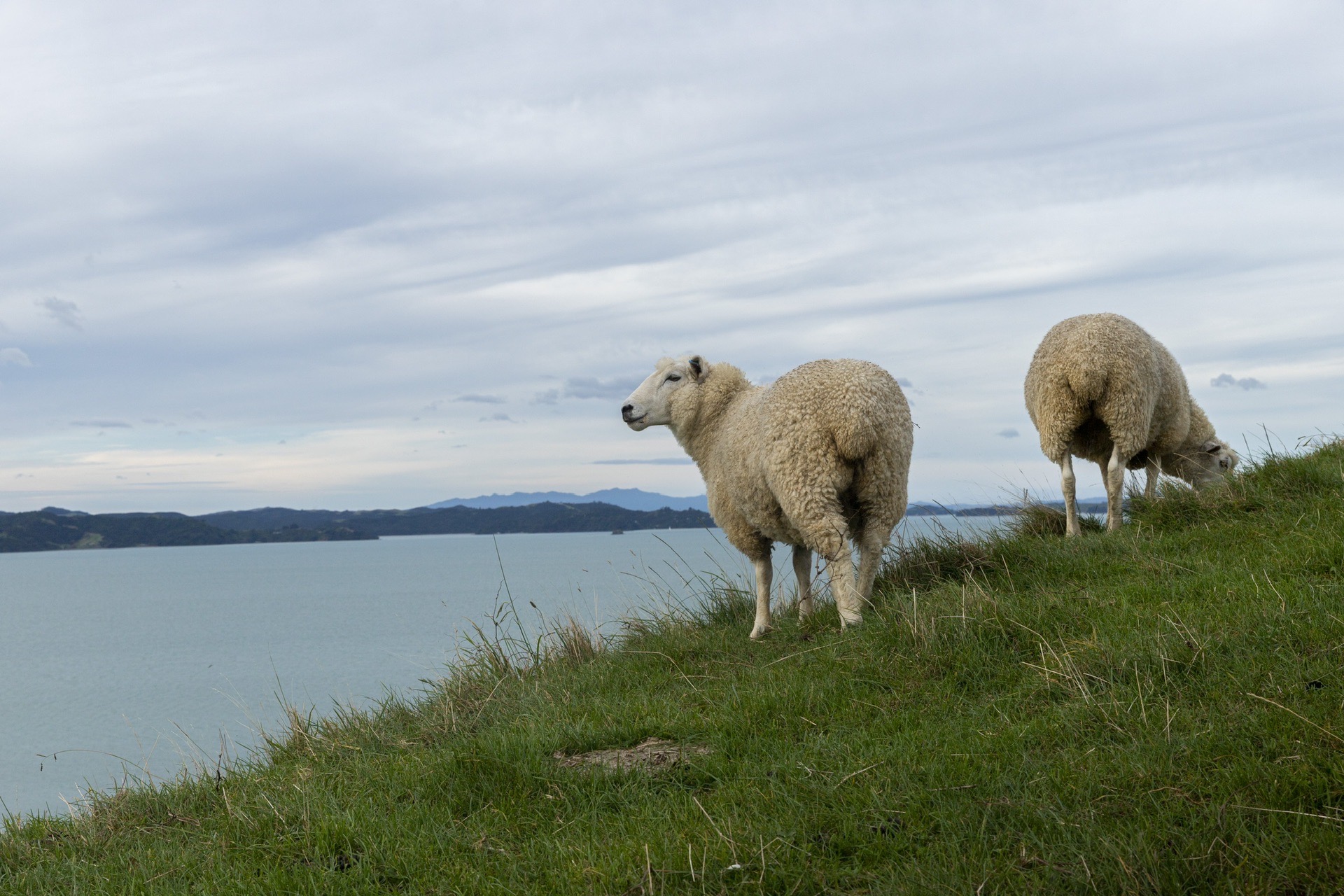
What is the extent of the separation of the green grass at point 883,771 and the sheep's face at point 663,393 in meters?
2.60

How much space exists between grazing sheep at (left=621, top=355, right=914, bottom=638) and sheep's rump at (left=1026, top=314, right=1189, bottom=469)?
3023mm

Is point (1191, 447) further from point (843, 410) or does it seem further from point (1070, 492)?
point (843, 410)

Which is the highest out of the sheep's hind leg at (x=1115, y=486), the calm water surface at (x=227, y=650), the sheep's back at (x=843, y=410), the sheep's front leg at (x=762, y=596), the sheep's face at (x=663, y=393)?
the sheep's face at (x=663, y=393)

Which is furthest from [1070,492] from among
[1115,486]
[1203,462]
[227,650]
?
[227,650]

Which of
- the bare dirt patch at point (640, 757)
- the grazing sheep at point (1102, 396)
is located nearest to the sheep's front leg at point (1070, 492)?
the grazing sheep at point (1102, 396)

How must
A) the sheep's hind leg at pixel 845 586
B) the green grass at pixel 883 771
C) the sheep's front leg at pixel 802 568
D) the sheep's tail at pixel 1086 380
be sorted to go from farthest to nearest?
the sheep's tail at pixel 1086 380 < the sheep's front leg at pixel 802 568 < the sheep's hind leg at pixel 845 586 < the green grass at pixel 883 771

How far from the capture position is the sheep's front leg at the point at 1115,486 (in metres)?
9.35

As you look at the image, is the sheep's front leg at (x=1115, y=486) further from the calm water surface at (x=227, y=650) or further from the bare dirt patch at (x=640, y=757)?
the bare dirt patch at (x=640, y=757)

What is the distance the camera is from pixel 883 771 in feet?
13.1

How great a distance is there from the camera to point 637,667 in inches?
271

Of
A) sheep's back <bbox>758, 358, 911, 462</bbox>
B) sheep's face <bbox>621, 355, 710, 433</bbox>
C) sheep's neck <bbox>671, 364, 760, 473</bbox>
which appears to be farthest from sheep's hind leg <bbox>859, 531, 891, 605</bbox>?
sheep's face <bbox>621, 355, 710, 433</bbox>

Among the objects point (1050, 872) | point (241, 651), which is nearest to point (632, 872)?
point (1050, 872)

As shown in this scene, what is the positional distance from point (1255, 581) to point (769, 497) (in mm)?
3366

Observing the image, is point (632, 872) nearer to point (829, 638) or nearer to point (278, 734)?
point (829, 638)
